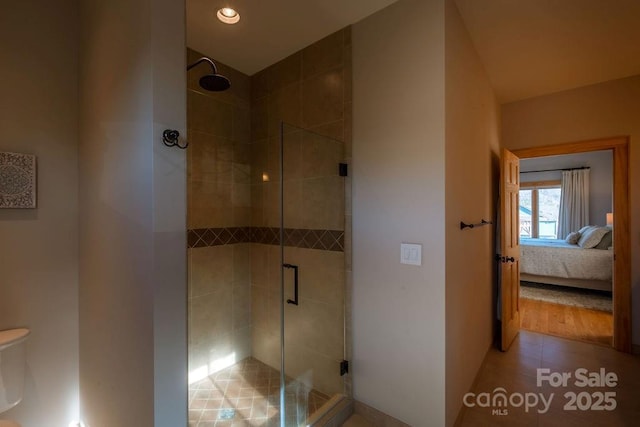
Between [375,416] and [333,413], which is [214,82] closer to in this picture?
[333,413]


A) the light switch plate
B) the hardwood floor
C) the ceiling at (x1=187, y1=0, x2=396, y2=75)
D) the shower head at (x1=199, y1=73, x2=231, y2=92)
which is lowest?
the hardwood floor

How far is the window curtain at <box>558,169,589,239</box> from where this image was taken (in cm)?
646

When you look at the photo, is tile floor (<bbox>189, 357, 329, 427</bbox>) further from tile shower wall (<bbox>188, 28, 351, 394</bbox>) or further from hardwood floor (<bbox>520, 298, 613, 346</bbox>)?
hardwood floor (<bbox>520, 298, 613, 346</bbox>)

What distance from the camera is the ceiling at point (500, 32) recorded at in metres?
1.76

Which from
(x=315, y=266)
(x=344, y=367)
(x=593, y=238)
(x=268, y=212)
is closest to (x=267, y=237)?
(x=268, y=212)

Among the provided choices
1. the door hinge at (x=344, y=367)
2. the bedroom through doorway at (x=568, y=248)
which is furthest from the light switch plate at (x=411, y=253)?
the bedroom through doorway at (x=568, y=248)

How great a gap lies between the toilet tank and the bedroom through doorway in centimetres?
443

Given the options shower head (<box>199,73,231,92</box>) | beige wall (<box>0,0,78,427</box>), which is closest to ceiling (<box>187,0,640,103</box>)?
shower head (<box>199,73,231,92</box>)

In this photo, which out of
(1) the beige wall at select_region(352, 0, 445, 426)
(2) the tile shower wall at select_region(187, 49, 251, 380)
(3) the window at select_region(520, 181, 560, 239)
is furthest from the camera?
(3) the window at select_region(520, 181, 560, 239)

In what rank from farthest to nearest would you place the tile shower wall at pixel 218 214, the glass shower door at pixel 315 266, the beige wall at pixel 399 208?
the tile shower wall at pixel 218 214, the glass shower door at pixel 315 266, the beige wall at pixel 399 208

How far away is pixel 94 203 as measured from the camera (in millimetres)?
1444

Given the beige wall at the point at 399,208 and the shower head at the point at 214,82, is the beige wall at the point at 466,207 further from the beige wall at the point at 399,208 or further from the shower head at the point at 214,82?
the shower head at the point at 214,82

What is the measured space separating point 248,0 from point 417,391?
2554mm

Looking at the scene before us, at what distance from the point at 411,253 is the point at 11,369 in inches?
83.4
